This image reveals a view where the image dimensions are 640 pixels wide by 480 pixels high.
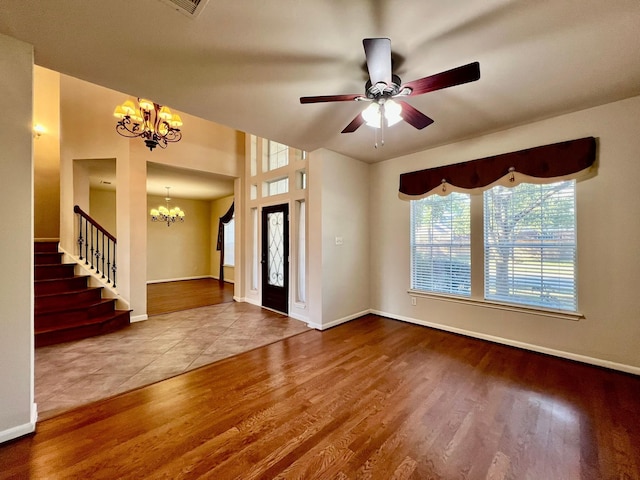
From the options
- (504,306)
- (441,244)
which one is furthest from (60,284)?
(504,306)

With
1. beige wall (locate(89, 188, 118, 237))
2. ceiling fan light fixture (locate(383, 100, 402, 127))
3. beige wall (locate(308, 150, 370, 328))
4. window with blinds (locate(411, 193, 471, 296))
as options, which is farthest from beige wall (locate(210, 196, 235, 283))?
ceiling fan light fixture (locate(383, 100, 402, 127))

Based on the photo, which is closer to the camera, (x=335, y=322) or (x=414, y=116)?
(x=414, y=116)

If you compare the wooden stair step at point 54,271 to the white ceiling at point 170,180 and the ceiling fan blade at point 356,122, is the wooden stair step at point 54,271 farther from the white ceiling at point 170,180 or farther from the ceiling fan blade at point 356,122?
the ceiling fan blade at point 356,122

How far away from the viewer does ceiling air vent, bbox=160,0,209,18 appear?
145 cm

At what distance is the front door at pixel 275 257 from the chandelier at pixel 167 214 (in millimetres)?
4117

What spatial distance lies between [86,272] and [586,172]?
277 inches

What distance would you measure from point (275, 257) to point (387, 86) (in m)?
3.62

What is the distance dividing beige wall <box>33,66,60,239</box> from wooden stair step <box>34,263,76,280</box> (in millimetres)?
2161

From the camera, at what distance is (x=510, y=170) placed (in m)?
3.09

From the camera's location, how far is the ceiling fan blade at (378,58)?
5.00ft

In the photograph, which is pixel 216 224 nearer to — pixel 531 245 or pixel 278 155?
pixel 278 155

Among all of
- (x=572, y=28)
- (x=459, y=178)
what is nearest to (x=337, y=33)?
(x=572, y=28)

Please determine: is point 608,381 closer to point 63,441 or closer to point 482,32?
point 482,32

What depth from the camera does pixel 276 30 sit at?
5.52 ft
